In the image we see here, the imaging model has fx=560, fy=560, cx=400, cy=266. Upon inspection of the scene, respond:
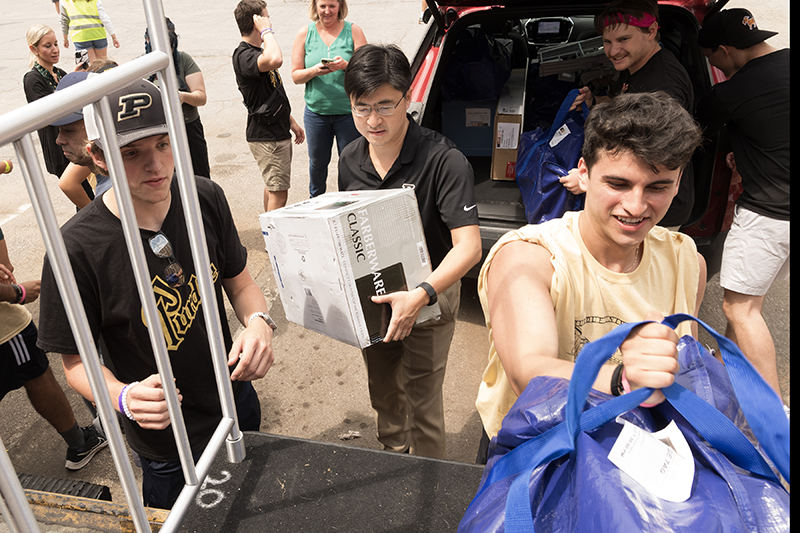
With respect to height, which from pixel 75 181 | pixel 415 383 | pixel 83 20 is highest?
pixel 83 20

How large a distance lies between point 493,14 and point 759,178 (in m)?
2.42

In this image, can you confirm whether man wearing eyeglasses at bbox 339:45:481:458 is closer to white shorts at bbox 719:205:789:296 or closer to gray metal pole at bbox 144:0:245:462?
gray metal pole at bbox 144:0:245:462

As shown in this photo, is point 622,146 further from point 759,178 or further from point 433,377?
point 759,178

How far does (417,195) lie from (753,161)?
1.94 meters

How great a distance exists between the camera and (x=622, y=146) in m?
1.47

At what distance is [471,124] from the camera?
4727 millimetres

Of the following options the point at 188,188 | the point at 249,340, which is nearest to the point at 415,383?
the point at 249,340

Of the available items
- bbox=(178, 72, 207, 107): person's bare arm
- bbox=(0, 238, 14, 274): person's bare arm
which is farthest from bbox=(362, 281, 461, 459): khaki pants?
bbox=(178, 72, 207, 107): person's bare arm

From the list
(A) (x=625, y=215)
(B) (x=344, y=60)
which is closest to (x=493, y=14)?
(B) (x=344, y=60)

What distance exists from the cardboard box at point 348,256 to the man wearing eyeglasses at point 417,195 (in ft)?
0.27

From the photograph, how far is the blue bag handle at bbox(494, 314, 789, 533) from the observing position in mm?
874

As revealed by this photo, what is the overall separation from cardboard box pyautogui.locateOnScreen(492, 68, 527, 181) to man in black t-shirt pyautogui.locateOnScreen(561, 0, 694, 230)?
1096 millimetres

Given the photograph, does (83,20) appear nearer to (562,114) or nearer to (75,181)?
(75,181)

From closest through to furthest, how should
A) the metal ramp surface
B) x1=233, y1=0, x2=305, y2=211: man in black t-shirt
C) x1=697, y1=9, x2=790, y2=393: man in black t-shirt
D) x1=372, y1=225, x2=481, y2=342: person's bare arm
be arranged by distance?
the metal ramp surface, x1=372, y1=225, x2=481, y2=342: person's bare arm, x1=697, y1=9, x2=790, y2=393: man in black t-shirt, x1=233, y1=0, x2=305, y2=211: man in black t-shirt
